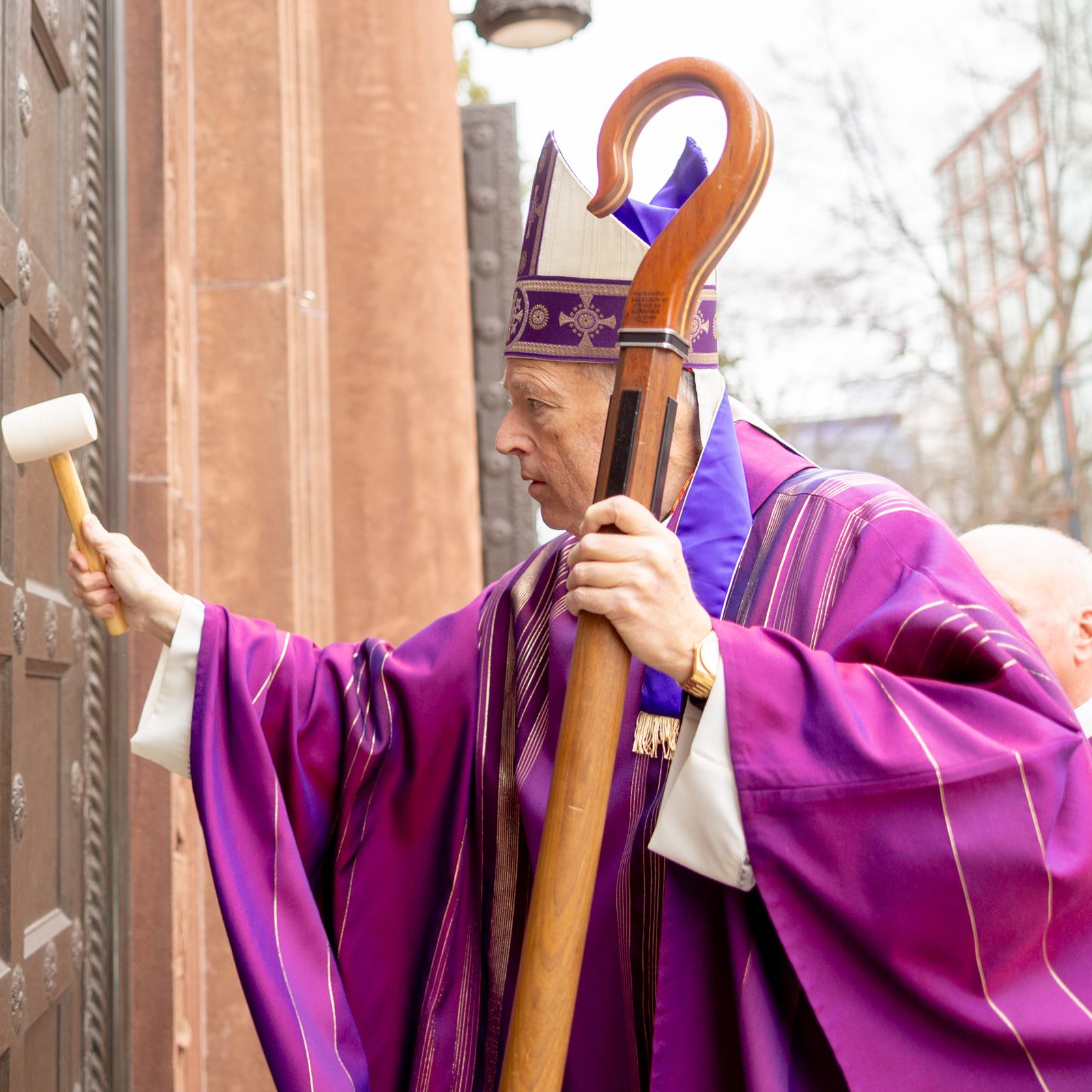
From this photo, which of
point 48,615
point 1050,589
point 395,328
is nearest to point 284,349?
point 395,328

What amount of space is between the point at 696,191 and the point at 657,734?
0.78 meters

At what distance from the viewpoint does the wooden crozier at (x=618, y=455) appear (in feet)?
5.41

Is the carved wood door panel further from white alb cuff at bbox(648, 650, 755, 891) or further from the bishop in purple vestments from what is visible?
white alb cuff at bbox(648, 650, 755, 891)

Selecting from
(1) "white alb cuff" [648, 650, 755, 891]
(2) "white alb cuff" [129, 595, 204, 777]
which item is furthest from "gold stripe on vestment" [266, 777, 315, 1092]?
(1) "white alb cuff" [648, 650, 755, 891]

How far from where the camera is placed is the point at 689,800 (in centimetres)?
171

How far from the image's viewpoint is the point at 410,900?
2.37 m

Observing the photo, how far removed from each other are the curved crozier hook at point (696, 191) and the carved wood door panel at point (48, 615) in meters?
1.11

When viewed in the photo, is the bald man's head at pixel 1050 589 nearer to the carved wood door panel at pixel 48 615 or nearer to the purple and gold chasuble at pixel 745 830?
the purple and gold chasuble at pixel 745 830

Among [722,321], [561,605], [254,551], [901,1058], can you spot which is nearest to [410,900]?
[561,605]

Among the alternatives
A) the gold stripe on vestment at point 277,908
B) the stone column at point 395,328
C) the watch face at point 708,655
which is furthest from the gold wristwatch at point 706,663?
the stone column at point 395,328

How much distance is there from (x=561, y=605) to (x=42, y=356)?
116 cm

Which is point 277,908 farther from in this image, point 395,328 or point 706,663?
point 395,328

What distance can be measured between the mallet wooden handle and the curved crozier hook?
2.74ft

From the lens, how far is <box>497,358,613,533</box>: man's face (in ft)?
7.18
